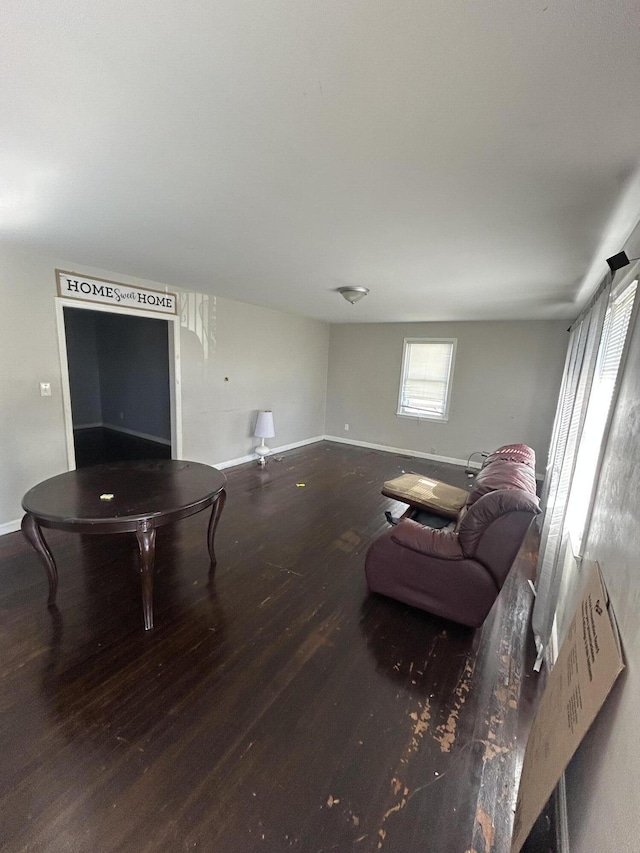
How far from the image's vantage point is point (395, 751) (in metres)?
1.46

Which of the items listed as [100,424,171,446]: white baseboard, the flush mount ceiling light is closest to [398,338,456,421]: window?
the flush mount ceiling light

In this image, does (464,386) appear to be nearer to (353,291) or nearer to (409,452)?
(409,452)

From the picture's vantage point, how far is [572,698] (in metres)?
1.06

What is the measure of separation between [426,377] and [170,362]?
4192 mm

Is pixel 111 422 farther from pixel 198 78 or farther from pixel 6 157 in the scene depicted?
pixel 198 78

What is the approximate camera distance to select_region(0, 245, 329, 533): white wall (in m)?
2.99

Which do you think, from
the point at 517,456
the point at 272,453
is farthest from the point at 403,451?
the point at 517,456

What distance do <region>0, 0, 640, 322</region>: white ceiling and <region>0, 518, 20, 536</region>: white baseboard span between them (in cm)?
240

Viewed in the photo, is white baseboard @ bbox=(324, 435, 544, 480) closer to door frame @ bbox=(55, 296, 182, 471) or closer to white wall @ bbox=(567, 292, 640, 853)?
door frame @ bbox=(55, 296, 182, 471)

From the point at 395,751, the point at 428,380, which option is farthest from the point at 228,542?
the point at 428,380

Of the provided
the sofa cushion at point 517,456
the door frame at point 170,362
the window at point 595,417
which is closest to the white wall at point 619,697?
the window at point 595,417

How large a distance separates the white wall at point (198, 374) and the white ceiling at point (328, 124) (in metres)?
0.73

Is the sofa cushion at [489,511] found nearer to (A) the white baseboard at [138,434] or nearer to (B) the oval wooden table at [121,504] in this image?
(B) the oval wooden table at [121,504]

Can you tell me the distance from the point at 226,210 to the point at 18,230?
1731 mm
